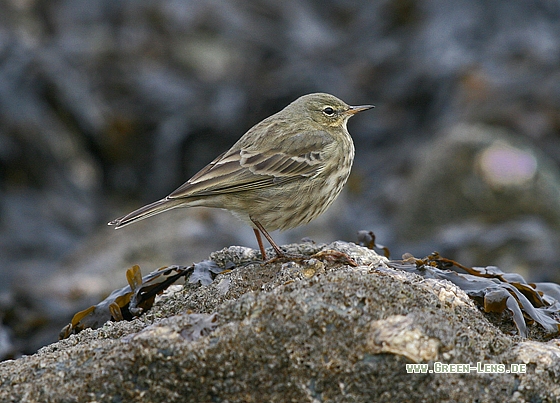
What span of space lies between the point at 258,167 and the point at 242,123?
7.36m

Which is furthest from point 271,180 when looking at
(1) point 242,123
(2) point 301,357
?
(1) point 242,123

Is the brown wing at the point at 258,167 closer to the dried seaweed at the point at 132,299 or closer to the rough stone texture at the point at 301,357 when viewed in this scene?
the dried seaweed at the point at 132,299

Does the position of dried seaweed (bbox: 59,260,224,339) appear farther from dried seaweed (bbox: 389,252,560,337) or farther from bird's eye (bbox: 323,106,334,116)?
bird's eye (bbox: 323,106,334,116)

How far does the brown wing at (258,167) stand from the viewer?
17.9ft

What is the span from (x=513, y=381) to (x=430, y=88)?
9883 mm

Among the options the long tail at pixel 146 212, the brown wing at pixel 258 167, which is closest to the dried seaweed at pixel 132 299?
the long tail at pixel 146 212

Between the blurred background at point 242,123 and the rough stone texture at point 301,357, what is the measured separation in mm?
3715

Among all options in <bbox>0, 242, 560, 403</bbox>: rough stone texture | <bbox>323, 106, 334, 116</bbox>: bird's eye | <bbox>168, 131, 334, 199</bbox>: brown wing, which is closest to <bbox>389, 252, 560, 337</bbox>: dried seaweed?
<bbox>0, 242, 560, 403</bbox>: rough stone texture

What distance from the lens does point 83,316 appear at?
463 cm

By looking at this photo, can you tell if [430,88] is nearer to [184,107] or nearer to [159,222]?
[184,107]

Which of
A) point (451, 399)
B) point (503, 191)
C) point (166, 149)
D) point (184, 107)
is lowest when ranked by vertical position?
point (451, 399)

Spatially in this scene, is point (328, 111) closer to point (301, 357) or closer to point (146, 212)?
point (146, 212)

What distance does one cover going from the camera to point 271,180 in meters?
5.61

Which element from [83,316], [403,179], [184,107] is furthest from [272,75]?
[83,316]
